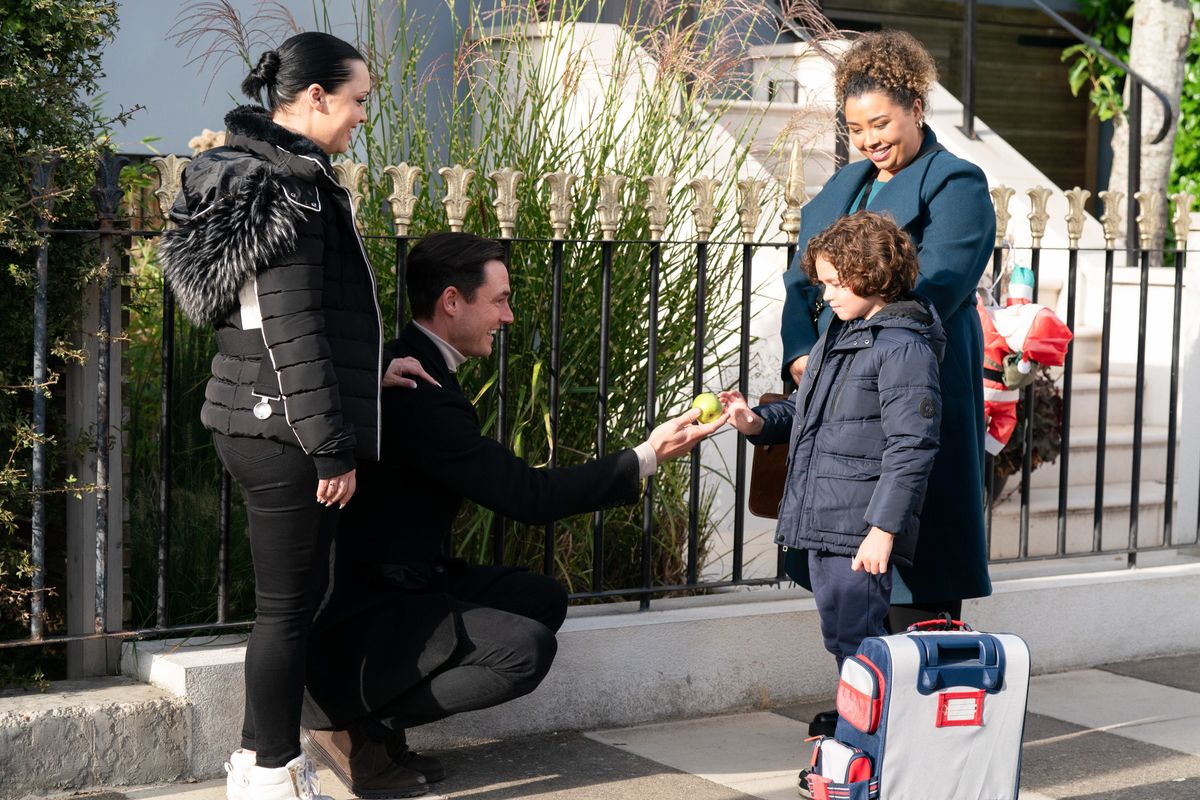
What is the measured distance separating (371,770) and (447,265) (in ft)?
3.95

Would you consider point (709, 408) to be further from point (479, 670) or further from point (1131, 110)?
point (1131, 110)

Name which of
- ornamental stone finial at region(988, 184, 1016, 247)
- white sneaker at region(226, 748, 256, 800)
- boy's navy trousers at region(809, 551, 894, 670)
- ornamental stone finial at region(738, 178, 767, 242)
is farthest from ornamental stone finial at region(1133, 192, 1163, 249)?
white sneaker at region(226, 748, 256, 800)

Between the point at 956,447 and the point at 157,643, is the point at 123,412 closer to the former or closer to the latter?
the point at 157,643

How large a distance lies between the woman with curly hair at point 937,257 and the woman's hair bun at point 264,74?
1.27 metres

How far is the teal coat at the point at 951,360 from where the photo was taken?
3.46 meters

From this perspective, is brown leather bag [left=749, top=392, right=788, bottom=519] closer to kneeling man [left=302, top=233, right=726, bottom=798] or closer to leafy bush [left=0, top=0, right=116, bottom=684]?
kneeling man [left=302, top=233, right=726, bottom=798]

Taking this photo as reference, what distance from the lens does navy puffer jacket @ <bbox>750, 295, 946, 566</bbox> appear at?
10.3 feet

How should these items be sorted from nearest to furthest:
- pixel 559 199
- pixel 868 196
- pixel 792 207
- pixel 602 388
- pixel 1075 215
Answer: pixel 868 196
pixel 559 199
pixel 602 388
pixel 792 207
pixel 1075 215

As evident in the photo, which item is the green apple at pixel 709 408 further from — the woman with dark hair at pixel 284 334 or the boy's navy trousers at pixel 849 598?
the woman with dark hair at pixel 284 334

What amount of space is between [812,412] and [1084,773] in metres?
1.30

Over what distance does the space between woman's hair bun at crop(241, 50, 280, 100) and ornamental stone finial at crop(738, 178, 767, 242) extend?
4.97 feet

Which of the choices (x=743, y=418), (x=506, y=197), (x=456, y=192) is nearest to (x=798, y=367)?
(x=743, y=418)

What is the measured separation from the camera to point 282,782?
3141 millimetres

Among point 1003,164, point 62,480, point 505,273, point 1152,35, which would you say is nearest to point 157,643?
point 62,480
